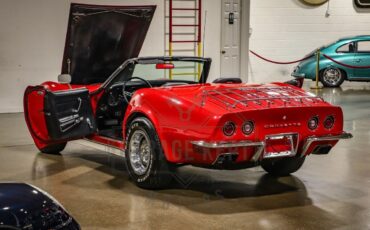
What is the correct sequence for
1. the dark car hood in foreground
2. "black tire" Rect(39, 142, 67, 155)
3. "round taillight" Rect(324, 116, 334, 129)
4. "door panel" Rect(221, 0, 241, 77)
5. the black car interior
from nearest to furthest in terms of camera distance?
the dark car hood in foreground, "round taillight" Rect(324, 116, 334, 129), the black car interior, "black tire" Rect(39, 142, 67, 155), "door panel" Rect(221, 0, 241, 77)

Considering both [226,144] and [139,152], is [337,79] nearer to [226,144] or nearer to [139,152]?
[139,152]

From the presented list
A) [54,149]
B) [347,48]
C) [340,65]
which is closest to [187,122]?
[54,149]

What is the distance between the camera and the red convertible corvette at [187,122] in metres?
4.84

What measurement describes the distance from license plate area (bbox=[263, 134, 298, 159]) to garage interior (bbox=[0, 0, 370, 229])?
439mm

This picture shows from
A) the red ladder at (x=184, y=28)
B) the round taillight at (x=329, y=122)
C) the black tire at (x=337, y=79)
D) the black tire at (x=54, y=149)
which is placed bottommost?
the black tire at (x=54, y=149)

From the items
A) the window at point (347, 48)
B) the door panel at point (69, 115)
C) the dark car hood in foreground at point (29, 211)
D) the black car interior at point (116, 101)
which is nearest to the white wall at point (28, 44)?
the black car interior at point (116, 101)

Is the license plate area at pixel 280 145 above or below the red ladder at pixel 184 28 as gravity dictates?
below

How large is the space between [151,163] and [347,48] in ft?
38.8

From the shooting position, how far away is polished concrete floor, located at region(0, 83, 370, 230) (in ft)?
15.0

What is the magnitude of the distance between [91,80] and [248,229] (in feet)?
24.2

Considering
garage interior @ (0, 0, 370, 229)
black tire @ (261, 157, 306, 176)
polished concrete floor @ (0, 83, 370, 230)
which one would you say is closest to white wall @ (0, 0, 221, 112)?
garage interior @ (0, 0, 370, 229)

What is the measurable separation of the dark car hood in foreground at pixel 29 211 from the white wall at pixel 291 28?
47.6 ft

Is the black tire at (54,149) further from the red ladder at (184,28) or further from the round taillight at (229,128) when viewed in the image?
the red ladder at (184,28)

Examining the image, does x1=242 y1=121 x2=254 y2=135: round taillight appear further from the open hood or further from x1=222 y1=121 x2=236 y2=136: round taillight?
the open hood
